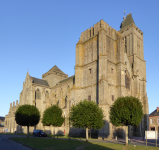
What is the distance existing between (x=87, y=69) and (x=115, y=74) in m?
5.57

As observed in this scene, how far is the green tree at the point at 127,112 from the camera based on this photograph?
19.9 meters

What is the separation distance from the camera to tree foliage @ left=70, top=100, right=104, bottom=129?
23.3 meters

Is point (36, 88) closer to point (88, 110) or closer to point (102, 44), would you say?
point (102, 44)

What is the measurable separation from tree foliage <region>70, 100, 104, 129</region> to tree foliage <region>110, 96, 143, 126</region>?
2993mm

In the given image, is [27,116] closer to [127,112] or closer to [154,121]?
[127,112]

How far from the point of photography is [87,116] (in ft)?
76.6

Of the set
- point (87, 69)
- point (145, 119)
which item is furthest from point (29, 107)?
point (145, 119)

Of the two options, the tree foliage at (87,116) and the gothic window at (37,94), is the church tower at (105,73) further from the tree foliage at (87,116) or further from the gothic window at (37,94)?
the gothic window at (37,94)

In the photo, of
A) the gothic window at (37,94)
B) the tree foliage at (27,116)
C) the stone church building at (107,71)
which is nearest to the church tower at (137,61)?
the stone church building at (107,71)

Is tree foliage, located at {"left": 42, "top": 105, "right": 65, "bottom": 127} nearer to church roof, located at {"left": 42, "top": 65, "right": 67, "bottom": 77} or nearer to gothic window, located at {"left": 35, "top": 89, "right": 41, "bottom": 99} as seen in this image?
gothic window, located at {"left": 35, "top": 89, "right": 41, "bottom": 99}

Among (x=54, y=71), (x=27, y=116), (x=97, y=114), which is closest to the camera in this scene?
(x=97, y=114)

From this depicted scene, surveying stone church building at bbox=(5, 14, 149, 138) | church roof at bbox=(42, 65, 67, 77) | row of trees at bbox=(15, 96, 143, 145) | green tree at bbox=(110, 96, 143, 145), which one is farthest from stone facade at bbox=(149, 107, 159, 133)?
green tree at bbox=(110, 96, 143, 145)

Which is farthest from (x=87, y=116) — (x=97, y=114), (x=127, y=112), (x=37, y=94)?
(x=37, y=94)

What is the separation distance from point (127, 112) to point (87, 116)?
5593 millimetres
